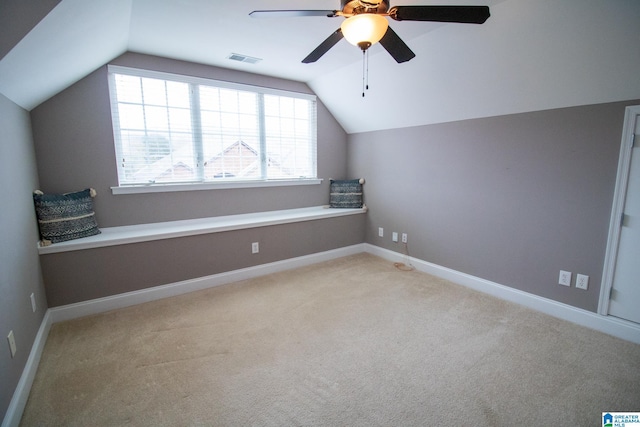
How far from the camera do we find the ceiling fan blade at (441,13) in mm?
1529

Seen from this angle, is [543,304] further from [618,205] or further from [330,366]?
[330,366]

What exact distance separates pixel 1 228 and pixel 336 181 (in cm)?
365

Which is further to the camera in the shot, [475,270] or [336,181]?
[336,181]

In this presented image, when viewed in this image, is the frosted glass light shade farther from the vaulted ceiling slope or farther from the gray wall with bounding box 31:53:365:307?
the gray wall with bounding box 31:53:365:307

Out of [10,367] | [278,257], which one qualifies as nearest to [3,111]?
[10,367]

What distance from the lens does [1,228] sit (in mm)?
1738

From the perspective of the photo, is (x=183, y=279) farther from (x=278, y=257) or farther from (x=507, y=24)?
(x=507, y=24)

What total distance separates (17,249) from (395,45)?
279 cm

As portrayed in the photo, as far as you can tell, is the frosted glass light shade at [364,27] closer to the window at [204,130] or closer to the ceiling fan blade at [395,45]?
the ceiling fan blade at [395,45]

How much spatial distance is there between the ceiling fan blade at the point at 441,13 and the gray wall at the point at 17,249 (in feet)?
8.38

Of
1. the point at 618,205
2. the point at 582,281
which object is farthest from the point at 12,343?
the point at 618,205

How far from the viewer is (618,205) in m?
2.31

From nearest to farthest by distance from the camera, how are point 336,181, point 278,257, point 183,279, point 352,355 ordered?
point 352,355, point 183,279, point 278,257, point 336,181

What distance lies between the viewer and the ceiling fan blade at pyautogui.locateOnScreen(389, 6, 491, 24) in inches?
60.2
